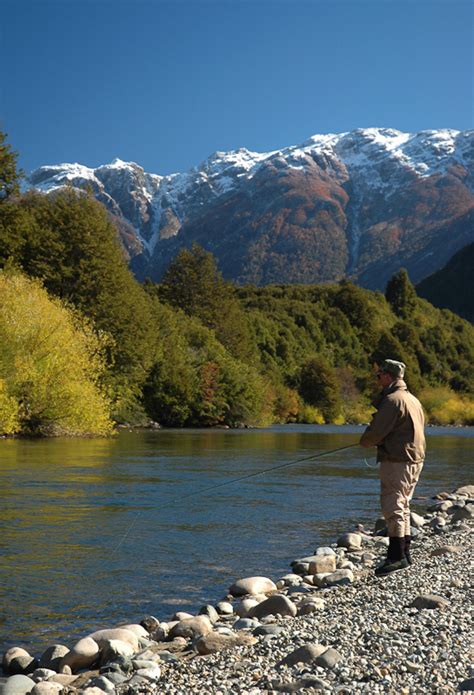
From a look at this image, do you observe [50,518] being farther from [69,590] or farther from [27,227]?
[27,227]

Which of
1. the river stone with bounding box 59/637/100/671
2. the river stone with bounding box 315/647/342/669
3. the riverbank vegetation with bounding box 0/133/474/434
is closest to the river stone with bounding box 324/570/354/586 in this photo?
the river stone with bounding box 59/637/100/671

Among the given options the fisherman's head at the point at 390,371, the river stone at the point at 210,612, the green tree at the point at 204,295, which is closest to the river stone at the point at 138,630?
the river stone at the point at 210,612

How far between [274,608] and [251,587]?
44.8 inches

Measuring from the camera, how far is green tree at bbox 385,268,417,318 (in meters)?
147

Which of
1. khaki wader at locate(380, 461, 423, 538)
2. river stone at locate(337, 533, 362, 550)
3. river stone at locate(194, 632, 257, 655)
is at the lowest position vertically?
river stone at locate(337, 533, 362, 550)

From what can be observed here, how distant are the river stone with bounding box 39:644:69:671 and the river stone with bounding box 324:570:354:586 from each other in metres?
3.53

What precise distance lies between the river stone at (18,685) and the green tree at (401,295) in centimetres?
14428

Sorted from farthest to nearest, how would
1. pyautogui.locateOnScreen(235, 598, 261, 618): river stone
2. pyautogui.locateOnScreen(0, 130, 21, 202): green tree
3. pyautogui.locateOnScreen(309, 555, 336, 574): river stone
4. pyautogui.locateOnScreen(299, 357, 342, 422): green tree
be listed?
pyautogui.locateOnScreen(299, 357, 342, 422): green tree
pyautogui.locateOnScreen(0, 130, 21, 202): green tree
pyautogui.locateOnScreen(309, 555, 336, 574): river stone
pyautogui.locateOnScreen(235, 598, 261, 618): river stone

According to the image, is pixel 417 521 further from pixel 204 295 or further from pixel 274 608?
pixel 204 295

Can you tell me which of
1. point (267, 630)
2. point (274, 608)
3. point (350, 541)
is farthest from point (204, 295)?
point (267, 630)

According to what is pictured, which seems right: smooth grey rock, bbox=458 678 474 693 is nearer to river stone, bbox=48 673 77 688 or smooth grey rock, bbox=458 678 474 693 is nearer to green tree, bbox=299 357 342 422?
Result: river stone, bbox=48 673 77 688

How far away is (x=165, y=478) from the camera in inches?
782

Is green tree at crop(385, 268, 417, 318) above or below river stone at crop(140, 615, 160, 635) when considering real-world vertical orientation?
above

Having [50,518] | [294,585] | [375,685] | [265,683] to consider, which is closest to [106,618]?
[294,585]
